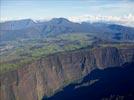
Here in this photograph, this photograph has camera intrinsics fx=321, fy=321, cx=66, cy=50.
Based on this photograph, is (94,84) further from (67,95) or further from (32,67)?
(32,67)

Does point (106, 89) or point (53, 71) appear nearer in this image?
point (106, 89)

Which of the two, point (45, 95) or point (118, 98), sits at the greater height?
point (118, 98)

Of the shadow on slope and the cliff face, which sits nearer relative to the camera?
the shadow on slope

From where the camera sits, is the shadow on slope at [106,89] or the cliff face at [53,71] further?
the cliff face at [53,71]

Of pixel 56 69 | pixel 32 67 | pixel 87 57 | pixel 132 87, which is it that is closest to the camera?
pixel 132 87

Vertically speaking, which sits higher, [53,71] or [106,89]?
[106,89]

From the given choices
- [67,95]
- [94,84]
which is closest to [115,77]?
[94,84]

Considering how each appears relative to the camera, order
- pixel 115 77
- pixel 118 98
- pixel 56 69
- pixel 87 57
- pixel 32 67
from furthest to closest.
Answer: pixel 87 57
pixel 56 69
pixel 32 67
pixel 115 77
pixel 118 98

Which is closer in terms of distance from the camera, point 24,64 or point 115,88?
point 115,88
